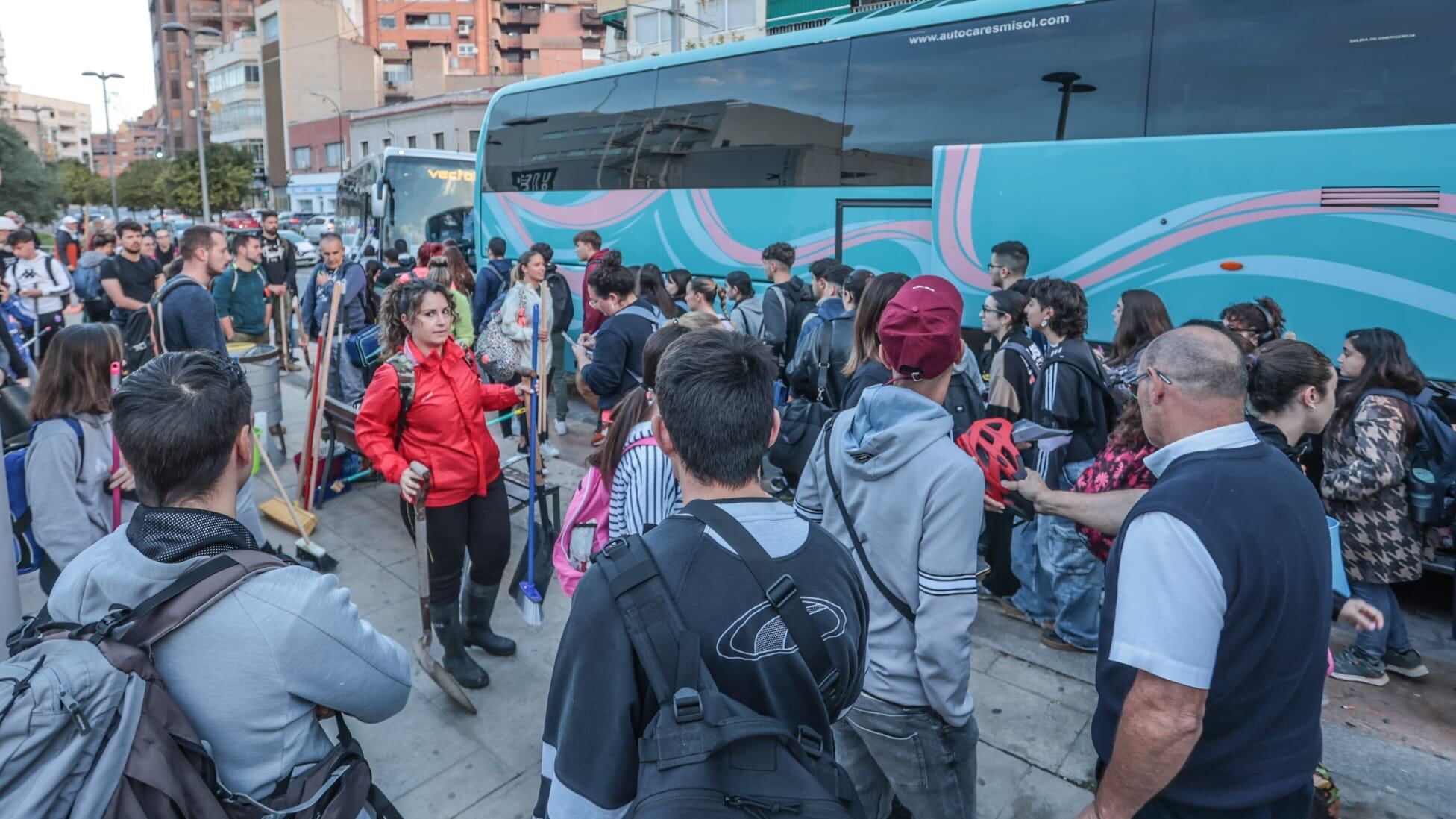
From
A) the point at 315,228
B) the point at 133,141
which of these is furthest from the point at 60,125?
the point at 315,228

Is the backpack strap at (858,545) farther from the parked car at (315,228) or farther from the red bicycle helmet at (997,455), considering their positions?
the parked car at (315,228)

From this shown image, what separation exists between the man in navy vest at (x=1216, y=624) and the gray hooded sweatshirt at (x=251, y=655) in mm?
1681

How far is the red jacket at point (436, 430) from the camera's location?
151 inches

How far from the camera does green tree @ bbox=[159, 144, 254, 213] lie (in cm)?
4978

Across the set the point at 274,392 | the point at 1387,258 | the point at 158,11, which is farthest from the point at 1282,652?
the point at 158,11

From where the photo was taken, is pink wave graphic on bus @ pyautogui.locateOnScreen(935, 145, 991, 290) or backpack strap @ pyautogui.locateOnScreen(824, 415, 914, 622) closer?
backpack strap @ pyautogui.locateOnScreen(824, 415, 914, 622)

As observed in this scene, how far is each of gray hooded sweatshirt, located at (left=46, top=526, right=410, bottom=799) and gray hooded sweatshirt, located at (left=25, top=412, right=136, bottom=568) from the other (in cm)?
193

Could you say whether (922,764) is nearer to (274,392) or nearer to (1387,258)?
(1387,258)

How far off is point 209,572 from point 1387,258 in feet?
20.6

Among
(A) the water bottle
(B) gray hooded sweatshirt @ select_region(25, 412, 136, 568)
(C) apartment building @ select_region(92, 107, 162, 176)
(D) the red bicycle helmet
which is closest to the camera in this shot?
(B) gray hooded sweatshirt @ select_region(25, 412, 136, 568)

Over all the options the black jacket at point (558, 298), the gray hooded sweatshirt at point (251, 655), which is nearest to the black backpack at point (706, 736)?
the gray hooded sweatshirt at point (251, 655)

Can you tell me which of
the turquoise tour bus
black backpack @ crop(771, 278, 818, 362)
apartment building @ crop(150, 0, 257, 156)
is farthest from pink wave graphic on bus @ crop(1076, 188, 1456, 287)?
apartment building @ crop(150, 0, 257, 156)

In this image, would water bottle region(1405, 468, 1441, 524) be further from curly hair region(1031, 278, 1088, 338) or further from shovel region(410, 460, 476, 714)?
shovel region(410, 460, 476, 714)

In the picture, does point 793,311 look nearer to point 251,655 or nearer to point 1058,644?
point 1058,644
